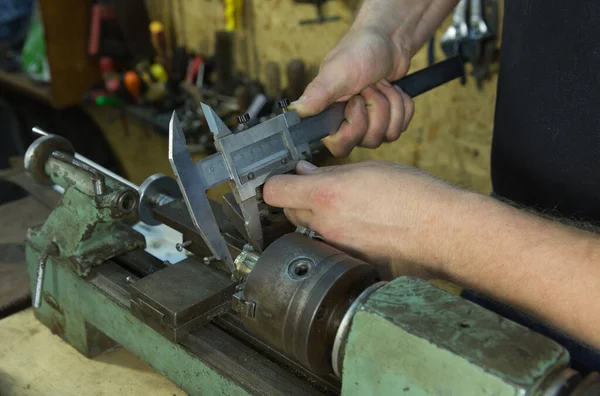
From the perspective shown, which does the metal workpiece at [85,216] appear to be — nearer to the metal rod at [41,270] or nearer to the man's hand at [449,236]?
the metal rod at [41,270]

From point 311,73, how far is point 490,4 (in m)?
0.96

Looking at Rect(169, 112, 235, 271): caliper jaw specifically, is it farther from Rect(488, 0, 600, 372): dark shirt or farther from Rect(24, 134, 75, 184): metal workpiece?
Rect(488, 0, 600, 372): dark shirt

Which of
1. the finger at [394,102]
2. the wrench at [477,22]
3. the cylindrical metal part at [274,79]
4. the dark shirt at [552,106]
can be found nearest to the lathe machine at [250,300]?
the finger at [394,102]

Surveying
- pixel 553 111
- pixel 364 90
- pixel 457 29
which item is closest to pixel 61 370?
pixel 364 90

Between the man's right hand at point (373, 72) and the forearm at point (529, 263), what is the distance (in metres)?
0.43

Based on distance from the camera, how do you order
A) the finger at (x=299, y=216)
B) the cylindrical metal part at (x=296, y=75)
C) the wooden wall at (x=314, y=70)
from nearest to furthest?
the finger at (x=299, y=216), the wooden wall at (x=314, y=70), the cylindrical metal part at (x=296, y=75)

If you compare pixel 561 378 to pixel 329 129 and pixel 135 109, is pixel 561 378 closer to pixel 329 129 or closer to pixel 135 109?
pixel 329 129

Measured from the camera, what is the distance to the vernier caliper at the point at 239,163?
37.8 inches

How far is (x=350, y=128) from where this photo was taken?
1304 millimetres

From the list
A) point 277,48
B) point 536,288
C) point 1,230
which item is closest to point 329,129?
point 536,288

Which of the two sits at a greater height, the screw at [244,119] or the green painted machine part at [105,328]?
the screw at [244,119]

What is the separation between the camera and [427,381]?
0.68 metres

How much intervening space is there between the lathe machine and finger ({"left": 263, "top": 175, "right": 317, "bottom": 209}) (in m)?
0.02

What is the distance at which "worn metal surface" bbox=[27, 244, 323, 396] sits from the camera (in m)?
0.94
